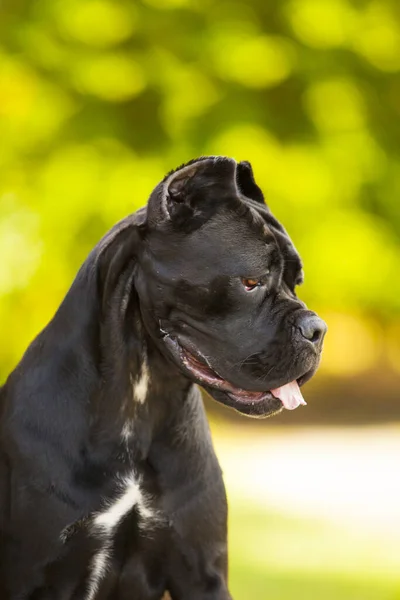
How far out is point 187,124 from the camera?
13.1 meters

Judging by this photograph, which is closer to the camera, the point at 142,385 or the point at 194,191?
the point at 194,191

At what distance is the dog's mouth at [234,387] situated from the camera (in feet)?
11.5

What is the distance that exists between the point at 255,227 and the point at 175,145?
9803mm

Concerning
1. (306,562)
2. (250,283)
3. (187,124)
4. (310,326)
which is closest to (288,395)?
(310,326)

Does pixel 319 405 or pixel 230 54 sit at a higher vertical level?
pixel 230 54

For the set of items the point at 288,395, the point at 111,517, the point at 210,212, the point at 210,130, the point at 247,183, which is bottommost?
the point at 111,517

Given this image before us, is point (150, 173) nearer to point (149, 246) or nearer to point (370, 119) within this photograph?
point (370, 119)

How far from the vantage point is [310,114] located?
13.8 m

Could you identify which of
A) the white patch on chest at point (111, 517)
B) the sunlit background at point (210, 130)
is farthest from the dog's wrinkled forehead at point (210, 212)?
the sunlit background at point (210, 130)

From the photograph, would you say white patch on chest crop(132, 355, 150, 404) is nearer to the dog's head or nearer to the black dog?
the black dog

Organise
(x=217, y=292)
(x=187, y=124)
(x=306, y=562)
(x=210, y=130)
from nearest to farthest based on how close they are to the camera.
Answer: (x=217, y=292)
(x=306, y=562)
(x=210, y=130)
(x=187, y=124)

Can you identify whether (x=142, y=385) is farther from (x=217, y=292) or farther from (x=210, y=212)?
(x=210, y=212)

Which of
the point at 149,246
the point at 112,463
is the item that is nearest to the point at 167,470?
the point at 112,463

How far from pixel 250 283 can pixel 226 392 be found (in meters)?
0.36
